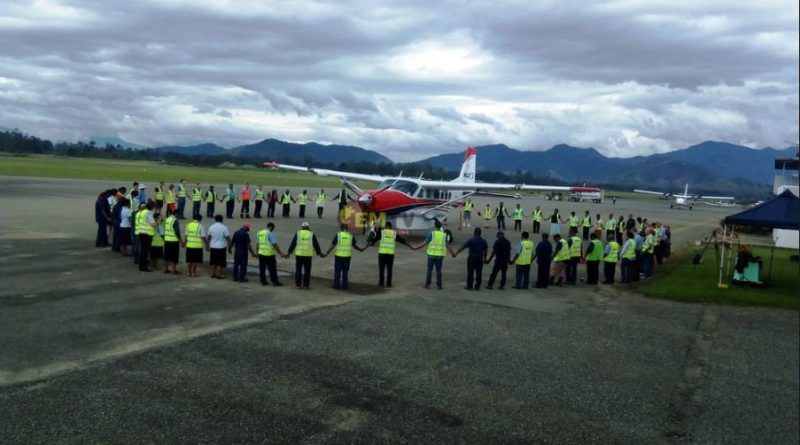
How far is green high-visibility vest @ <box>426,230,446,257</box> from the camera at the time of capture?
48.3 feet

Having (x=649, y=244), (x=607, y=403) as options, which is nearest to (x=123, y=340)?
(x=607, y=403)

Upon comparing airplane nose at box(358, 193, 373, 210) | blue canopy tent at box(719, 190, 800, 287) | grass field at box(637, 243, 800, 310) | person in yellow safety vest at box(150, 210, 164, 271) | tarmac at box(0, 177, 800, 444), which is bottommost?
tarmac at box(0, 177, 800, 444)

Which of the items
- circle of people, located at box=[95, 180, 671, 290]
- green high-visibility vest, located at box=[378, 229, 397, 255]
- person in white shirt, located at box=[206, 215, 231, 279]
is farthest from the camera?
green high-visibility vest, located at box=[378, 229, 397, 255]

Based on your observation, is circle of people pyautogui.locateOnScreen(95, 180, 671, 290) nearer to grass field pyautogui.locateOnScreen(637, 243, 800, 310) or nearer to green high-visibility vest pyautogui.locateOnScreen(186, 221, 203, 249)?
green high-visibility vest pyautogui.locateOnScreen(186, 221, 203, 249)

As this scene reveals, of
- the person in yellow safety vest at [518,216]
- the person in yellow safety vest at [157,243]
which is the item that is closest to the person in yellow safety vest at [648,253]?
the person in yellow safety vest at [518,216]

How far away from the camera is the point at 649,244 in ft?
60.4

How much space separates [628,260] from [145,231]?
13343mm

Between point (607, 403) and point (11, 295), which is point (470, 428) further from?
point (11, 295)

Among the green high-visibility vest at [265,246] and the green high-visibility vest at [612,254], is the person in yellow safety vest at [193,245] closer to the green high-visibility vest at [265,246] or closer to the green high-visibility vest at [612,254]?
the green high-visibility vest at [265,246]

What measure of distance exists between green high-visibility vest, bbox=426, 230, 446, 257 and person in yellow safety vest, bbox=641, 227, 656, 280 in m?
7.31

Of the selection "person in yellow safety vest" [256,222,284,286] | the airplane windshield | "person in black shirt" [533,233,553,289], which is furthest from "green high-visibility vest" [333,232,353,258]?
the airplane windshield

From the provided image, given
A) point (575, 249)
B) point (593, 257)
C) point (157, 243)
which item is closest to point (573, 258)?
point (575, 249)

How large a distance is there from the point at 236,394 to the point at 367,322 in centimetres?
398

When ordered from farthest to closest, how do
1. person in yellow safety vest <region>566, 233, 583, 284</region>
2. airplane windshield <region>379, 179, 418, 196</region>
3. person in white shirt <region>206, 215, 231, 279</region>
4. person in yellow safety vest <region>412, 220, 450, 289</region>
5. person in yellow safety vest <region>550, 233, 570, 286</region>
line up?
airplane windshield <region>379, 179, 418, 196</region>, person in yellow safety vest <region>566, 233, 583, 284</region>, person in yellow safety vest <region>550, 233, 570, 286</region>, person in yellow safety vest <region>412, 220, 450, 289</region>, person in white shirt <region>206, 215, 231, 279</region>
